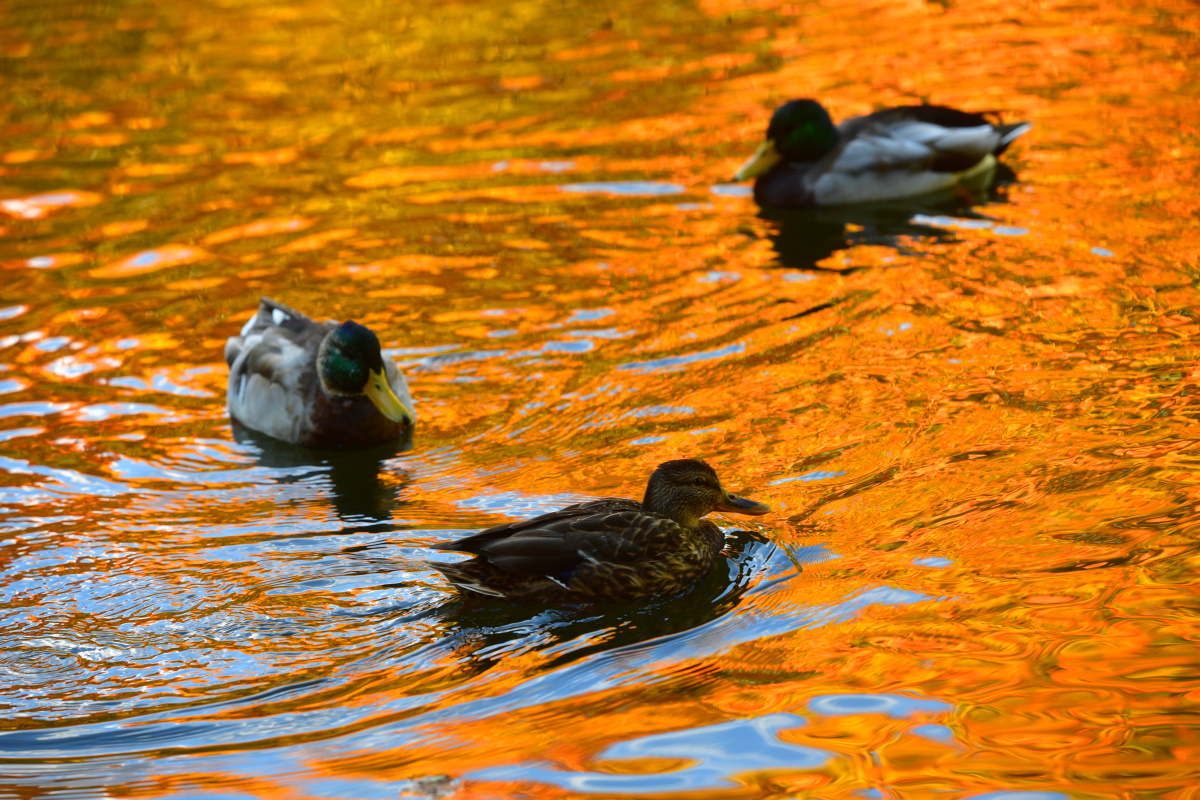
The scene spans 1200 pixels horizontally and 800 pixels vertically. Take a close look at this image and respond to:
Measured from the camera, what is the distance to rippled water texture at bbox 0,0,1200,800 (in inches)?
206

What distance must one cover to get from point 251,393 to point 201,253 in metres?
3.03

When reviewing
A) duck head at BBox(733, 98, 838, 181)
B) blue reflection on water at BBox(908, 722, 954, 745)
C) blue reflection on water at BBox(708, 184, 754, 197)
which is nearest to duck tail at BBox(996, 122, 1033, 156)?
duck head at BBox(733, 98, 838, 181)

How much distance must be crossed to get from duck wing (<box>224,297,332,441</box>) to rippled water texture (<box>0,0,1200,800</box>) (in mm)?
232

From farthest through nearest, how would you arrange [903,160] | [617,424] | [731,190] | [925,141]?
[731,190], [903,160], [925,141], [617,424]

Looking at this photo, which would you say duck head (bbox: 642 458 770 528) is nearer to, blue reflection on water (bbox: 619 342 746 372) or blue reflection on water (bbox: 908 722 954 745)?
blue reflection on water (bbox: 908 722 954 745)

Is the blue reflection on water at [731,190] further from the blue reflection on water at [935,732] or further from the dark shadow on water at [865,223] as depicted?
the blue reflection on water at [935,732]

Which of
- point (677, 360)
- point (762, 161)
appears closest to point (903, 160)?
point (762, 161)

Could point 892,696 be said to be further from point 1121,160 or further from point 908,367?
point 1121,160

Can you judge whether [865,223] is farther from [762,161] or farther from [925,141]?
[762,161]

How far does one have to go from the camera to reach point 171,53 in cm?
1736

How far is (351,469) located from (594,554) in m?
2.71

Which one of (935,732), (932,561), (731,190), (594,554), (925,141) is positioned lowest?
(935,732)

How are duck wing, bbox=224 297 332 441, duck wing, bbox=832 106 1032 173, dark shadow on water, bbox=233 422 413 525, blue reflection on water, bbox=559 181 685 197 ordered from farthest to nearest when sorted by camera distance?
blue reflection on water, bbox=559 181 685 197, duck wing, bbox=832 106 1032 173, duck wing, bbox=224 297 332 441, dark shadow on water, bbox=233 422 413 525

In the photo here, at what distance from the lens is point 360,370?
8.46 metres
